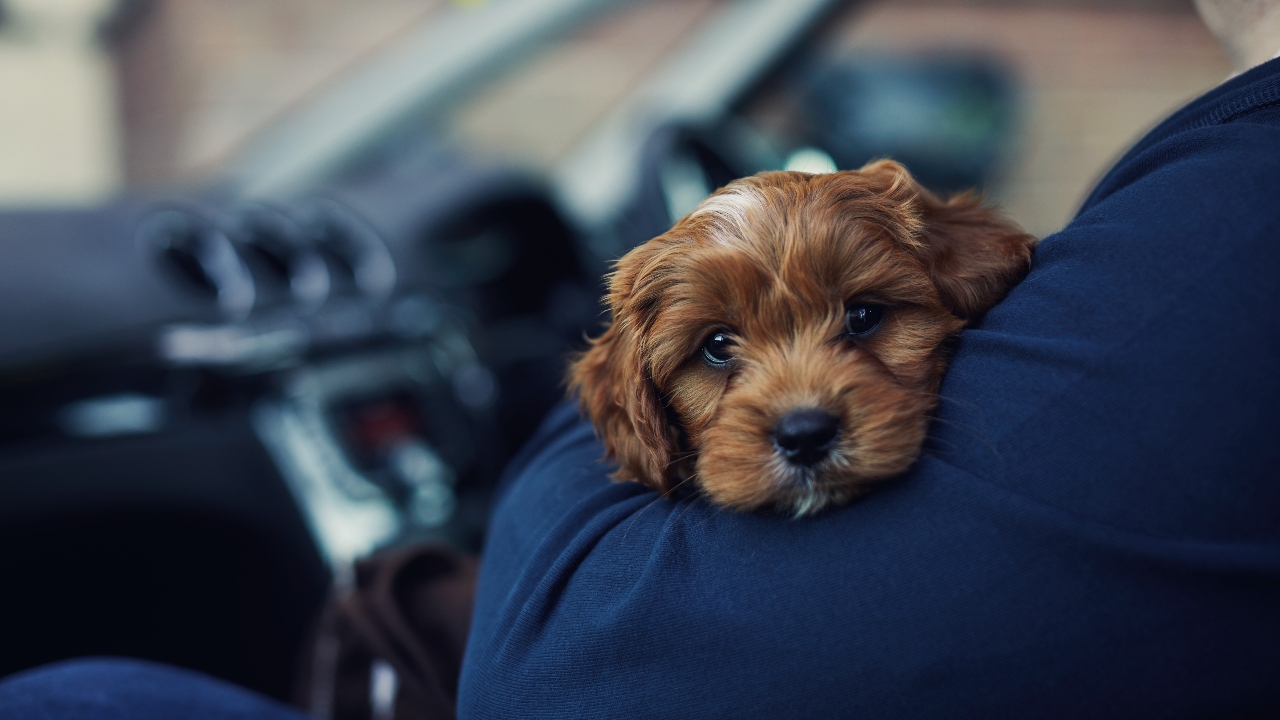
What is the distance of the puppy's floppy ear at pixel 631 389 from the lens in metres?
1.53

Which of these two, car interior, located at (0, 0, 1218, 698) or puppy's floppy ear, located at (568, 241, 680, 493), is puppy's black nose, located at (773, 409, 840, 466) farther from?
car interior, located at (0, 0, 1218, 698)

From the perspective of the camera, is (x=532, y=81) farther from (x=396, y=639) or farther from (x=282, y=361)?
(x=396, y=639)

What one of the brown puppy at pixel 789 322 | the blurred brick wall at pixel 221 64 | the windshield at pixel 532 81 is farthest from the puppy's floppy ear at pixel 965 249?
the blurred brick wall at pixel 221 64

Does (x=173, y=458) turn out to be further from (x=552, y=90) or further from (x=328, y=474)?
(x=552, y=90)

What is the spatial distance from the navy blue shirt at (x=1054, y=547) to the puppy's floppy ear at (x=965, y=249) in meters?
0.21

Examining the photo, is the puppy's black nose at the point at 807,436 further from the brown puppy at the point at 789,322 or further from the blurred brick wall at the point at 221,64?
the blurred brick wall at the point at 221,64

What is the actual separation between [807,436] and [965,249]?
1.54 feet

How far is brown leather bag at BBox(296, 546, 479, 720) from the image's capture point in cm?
173

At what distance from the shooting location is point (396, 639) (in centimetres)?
176

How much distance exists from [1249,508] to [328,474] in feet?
9.20

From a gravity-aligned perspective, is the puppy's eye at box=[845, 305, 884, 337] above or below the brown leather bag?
above

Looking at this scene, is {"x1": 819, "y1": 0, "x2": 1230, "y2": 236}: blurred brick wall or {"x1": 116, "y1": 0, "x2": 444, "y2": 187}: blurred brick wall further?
{"x1": 819, "y1": 0, "x2": 1230, "y2": 236}: blurred brick wall

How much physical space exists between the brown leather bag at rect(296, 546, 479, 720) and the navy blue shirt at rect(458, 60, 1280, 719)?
1.78 feet

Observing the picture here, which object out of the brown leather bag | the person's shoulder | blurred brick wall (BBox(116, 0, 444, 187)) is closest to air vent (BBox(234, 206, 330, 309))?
the brown leather bag
